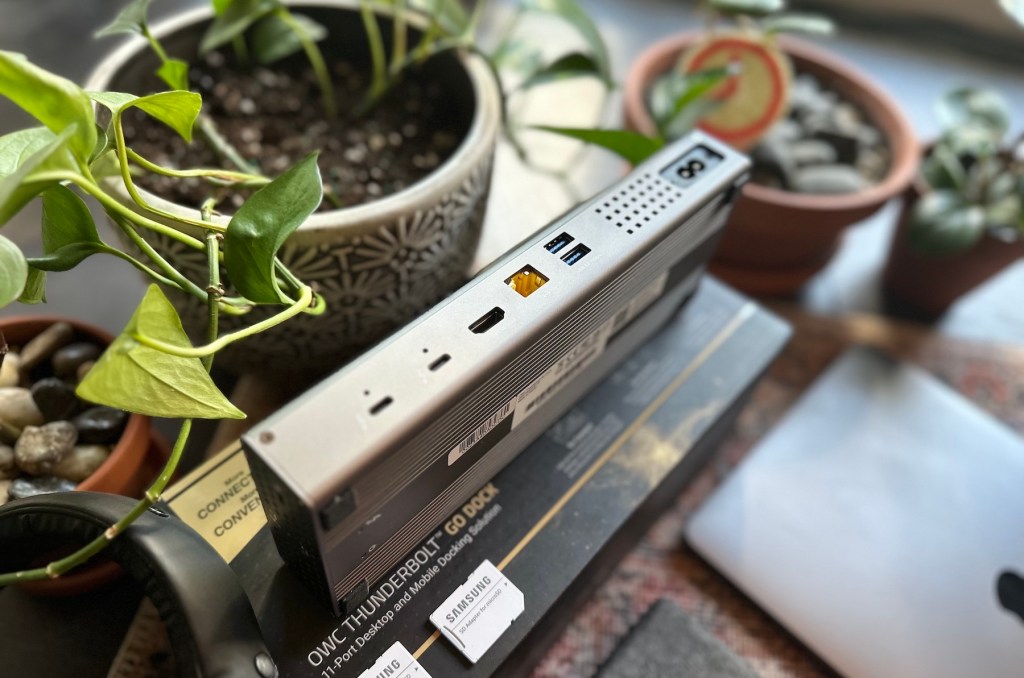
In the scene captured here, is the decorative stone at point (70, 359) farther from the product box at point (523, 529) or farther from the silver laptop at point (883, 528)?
the silver laptop at point (883, 528)

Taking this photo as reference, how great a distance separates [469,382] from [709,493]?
1.09ft

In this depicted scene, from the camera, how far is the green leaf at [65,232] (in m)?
0.34

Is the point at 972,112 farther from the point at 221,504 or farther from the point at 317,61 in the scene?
the point at 221,504

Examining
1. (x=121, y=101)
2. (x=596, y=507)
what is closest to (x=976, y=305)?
(x=596, y=507)

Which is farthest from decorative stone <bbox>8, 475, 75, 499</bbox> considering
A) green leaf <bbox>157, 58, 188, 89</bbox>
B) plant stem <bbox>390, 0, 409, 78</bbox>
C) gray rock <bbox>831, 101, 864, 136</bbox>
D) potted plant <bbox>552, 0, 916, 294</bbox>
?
gray rock <bbox>831, 101, 864, 136</bbox>

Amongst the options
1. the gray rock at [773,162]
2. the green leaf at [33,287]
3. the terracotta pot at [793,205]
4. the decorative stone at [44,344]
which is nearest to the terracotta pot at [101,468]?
the decorative stone at [44,344]

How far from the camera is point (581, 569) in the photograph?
45 centimetres

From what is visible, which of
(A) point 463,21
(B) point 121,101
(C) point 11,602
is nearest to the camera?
(B) point 121,101

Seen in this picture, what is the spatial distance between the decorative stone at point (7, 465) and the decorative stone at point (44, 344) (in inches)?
2.1

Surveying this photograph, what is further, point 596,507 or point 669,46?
point 669,46

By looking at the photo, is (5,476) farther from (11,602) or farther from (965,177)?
(965,177)

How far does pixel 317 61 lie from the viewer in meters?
0.54

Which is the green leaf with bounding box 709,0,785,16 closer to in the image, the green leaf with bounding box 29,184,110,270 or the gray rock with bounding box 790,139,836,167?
the gray rock with bounding box 790,139,836,167

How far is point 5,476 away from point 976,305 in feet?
2.69
